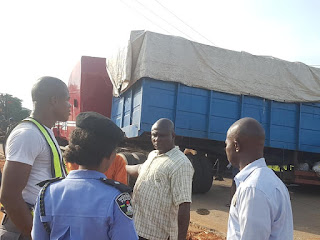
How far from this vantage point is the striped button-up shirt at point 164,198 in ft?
7.56

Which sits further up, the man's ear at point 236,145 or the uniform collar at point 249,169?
the man's ear at point 236,145

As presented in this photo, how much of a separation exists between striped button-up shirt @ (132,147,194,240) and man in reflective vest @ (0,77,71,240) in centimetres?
82

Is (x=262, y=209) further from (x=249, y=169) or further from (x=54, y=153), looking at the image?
(x=54, y=153)

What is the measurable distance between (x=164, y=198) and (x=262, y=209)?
111cm

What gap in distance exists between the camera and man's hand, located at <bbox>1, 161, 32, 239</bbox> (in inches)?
61.3

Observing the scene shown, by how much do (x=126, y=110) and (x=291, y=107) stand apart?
3.95 m

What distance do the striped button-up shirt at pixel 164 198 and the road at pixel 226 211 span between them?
2524mm

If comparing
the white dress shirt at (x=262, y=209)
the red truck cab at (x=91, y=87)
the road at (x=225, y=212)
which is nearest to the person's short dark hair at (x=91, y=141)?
the white dress shirt at (x=262, y=209)

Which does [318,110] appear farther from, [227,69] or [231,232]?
[231,232]

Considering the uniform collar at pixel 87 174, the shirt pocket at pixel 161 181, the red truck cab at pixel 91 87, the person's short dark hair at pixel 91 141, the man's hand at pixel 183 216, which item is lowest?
the man's hand at pixel 183 216

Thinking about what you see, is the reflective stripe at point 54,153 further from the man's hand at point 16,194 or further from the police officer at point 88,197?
the police officer at point 88,197

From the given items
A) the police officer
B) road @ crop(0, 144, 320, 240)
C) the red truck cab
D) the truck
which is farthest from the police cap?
the red truck cab

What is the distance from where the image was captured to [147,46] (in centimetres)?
598

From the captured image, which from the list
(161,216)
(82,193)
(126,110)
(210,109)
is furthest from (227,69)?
(82,193)
